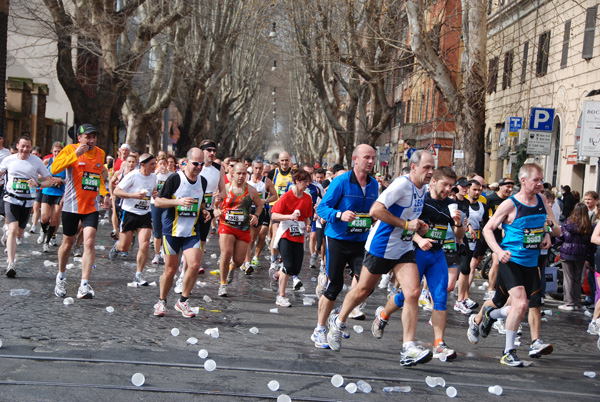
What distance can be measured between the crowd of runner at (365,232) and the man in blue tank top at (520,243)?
0.4 inches

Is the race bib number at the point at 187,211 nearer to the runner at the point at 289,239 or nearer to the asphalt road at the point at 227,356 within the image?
the asphalt road at the point at 227,356

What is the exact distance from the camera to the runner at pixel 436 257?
700 cm

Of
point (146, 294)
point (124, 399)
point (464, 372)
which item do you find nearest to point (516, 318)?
point (464, 372)

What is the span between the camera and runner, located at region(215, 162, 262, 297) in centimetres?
1012

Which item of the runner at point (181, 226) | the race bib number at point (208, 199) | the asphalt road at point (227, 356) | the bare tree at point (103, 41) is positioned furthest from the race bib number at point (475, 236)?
the bare tree at point (103, 41)

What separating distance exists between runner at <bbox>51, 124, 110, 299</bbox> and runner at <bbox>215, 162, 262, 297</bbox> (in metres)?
1.60

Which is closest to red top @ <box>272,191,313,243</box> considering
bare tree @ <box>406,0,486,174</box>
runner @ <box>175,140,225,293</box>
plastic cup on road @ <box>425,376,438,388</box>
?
runner @ <box>175,140,225,293</box>

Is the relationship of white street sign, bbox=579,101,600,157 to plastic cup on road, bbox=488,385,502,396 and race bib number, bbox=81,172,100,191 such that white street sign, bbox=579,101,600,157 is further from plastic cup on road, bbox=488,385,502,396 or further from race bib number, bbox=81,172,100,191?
plastic cup on road, bbox=488,385,502,396

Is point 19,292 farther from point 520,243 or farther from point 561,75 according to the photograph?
point 561,75

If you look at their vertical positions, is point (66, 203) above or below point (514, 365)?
above

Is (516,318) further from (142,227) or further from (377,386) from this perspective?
(142,227)

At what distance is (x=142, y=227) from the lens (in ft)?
36.2

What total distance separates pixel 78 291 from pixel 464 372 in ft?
15.5

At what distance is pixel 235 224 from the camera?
10133mm
